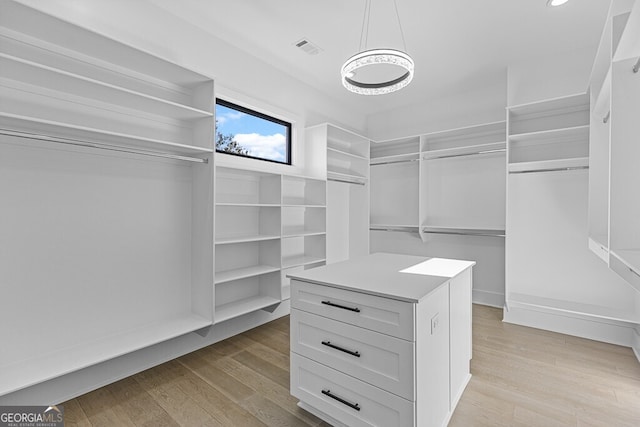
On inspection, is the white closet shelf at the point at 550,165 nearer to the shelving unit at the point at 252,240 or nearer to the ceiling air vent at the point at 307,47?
the shelving unit at the point at 252,240

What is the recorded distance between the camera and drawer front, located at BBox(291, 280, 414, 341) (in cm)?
140

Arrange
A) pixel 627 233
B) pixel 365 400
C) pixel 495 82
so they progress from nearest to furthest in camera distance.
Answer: pixel 627 233
pixel 365 400
pixel 495 82

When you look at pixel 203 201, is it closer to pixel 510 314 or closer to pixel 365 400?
pixel 365 400

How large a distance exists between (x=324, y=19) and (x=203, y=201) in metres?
1.94

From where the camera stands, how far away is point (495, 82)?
3957 mm

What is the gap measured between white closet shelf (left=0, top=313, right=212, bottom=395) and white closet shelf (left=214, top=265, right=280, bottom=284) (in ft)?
1.21

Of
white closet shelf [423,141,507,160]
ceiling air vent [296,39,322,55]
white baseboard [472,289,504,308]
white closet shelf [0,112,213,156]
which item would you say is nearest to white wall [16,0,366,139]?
ceiling air vent [296,39,322,55]

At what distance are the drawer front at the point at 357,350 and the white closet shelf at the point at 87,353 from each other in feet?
3.72

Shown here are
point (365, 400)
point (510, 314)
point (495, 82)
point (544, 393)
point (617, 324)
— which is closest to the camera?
point (365, 400)

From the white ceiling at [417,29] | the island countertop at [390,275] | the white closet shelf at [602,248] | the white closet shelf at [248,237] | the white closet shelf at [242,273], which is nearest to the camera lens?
the white closet shelf at [602,248]

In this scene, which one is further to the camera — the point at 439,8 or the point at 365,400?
the point at 439,8

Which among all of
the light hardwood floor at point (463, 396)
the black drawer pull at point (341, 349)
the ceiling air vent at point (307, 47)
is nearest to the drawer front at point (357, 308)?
the black drawer pull at point (341, 349)

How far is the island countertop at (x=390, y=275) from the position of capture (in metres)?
1.49

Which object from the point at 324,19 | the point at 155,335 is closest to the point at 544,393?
the point at 155,335
